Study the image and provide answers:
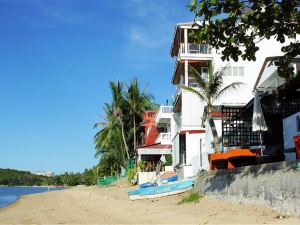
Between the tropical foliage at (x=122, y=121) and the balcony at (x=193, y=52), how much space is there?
14.2 metres

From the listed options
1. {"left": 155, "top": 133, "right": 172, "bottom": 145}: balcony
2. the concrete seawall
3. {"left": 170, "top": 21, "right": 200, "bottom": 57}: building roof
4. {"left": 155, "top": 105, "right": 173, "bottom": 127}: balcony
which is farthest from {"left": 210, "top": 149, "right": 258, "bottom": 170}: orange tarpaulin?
{"left": 155, "top": 105, "right": 173, "bottom": 127}: balcony

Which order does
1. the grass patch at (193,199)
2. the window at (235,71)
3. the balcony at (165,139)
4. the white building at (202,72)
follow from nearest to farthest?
1. the grass patch at (193,199)
2. the white building at (202,72)
3. the window at (235,71)
4. the balcony at (165,139)

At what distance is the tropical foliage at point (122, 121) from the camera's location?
4597cm

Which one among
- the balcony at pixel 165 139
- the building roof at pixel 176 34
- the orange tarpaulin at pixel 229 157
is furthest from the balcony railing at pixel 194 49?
the orange tarpaulin at pixel 229 157

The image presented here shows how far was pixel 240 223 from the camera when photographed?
32.2 feet

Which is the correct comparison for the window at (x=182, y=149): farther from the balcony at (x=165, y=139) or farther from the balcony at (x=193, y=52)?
the balcony at (x=165, y=139)

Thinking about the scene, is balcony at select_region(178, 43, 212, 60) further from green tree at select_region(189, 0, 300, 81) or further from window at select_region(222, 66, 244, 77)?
green tree at select_region(189, 0, 300, 81)

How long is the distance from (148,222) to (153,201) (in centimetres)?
590

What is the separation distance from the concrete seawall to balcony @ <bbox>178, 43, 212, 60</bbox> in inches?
706

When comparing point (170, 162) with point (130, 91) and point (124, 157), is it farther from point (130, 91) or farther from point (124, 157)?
point (124, 157)

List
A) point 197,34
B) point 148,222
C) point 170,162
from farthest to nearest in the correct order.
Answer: point 170,162 < point 148,222 < point 197,34

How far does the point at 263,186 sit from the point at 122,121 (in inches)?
1457

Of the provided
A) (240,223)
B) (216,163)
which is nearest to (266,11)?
(240,223)

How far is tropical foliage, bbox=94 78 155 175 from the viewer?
4597cm
